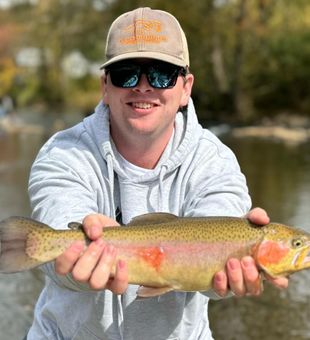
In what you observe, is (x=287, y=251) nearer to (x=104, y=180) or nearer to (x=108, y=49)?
(x=104, y=180)

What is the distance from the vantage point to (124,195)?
3.03 m

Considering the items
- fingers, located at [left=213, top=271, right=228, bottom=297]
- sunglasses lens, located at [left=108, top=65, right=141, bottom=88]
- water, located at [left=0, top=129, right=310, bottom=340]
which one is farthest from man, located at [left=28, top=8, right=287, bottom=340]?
water, located at [left=0, top=129, right=310, bottom=340]

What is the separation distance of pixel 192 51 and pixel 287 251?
132 ft

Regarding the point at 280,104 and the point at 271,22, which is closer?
the point at 280,104

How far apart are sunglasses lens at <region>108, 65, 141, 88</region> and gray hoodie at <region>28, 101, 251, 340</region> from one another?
0.22 meters

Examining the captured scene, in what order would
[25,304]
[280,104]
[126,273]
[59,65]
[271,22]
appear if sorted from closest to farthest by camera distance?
1. [126,273]
2. [25,304]
3. [280,104]
4. [271,22]
5. [59,65]

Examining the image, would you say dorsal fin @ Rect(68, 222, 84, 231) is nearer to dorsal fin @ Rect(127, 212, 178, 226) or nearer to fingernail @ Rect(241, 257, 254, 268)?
dorsal fin @ Rect(127, 212, 178, 226)

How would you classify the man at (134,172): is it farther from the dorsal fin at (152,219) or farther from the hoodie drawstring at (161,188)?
the dorsal fin at (152,219)

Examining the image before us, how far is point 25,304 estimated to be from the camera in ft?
23.6

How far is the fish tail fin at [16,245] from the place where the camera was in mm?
2555

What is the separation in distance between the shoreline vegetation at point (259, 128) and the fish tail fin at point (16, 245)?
24674mm

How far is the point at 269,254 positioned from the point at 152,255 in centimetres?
43

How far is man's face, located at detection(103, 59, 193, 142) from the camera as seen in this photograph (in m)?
2.94

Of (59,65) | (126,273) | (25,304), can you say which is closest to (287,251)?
(126,273)
